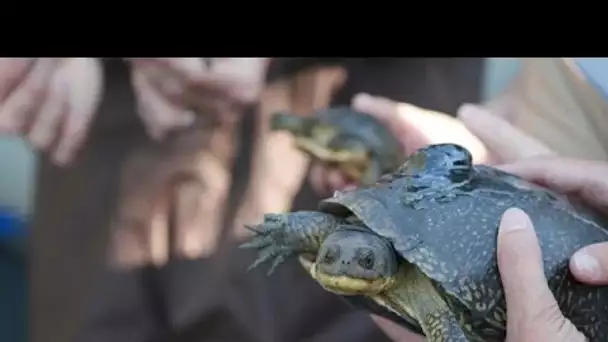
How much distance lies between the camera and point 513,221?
0.53 m

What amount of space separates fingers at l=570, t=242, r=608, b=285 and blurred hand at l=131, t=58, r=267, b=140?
615 mm

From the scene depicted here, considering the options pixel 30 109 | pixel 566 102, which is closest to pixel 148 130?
pixel 30 109

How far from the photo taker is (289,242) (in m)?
0.58

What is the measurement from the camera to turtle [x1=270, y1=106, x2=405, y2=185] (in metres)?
1.02

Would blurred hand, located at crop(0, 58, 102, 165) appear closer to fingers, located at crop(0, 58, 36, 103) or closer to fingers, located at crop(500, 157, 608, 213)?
fingers, located at crop(0, 58, 36, 103)

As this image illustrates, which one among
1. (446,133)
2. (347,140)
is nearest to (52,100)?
(347,140)

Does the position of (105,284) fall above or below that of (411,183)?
below

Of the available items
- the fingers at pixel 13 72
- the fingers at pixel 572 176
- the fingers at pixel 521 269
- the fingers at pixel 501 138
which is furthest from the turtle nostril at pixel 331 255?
the fingers at pixel 13 72

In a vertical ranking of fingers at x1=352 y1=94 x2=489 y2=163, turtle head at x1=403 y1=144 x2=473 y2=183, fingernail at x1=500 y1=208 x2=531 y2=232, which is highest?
turtle head at x1=403 y1=144 x2=473 y2=183

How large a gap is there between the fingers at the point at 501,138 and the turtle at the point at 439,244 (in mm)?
247

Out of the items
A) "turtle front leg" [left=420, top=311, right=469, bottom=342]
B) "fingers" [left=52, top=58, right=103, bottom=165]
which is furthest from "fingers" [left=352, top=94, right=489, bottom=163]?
"turtle front leg" [left=420, top=311, right=469, bottom=342]

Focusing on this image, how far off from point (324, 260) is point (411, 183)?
0.08 meters
